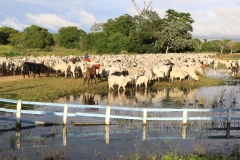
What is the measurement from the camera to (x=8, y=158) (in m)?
9.82

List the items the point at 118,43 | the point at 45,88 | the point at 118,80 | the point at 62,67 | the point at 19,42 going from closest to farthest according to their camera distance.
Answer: the point at 45,88, the point at 118,80, the point at 62,67, the point at 19,42, the point at 118,43

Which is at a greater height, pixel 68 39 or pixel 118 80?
pixel 68 39

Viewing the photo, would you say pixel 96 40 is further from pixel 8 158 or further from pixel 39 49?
pixel 8 158

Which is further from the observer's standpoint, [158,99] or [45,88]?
[45,88]

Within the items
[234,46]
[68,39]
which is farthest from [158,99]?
[234,46]

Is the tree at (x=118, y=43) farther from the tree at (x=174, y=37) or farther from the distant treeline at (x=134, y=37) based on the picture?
the tree at (x=174, y=37)

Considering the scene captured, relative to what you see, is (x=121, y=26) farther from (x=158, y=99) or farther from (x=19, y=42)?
(x=158, y=99)

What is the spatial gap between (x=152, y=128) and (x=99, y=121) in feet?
7.73

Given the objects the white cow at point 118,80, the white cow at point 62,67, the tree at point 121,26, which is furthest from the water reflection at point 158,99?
the tree at point 121,26

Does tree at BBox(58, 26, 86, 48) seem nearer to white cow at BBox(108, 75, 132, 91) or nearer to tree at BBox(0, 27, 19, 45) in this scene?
tree at BBox(0, 27, 19, 45)

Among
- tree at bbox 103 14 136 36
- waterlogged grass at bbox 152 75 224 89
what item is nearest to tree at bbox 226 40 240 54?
tree at bbox 103 14 136 36

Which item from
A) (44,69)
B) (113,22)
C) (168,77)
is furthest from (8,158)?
(113,22)

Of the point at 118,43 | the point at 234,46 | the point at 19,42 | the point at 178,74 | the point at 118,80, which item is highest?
the point at 234,46

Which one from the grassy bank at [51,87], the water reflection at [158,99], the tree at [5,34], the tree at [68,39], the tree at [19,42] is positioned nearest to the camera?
the grassy bank at [51,87]
